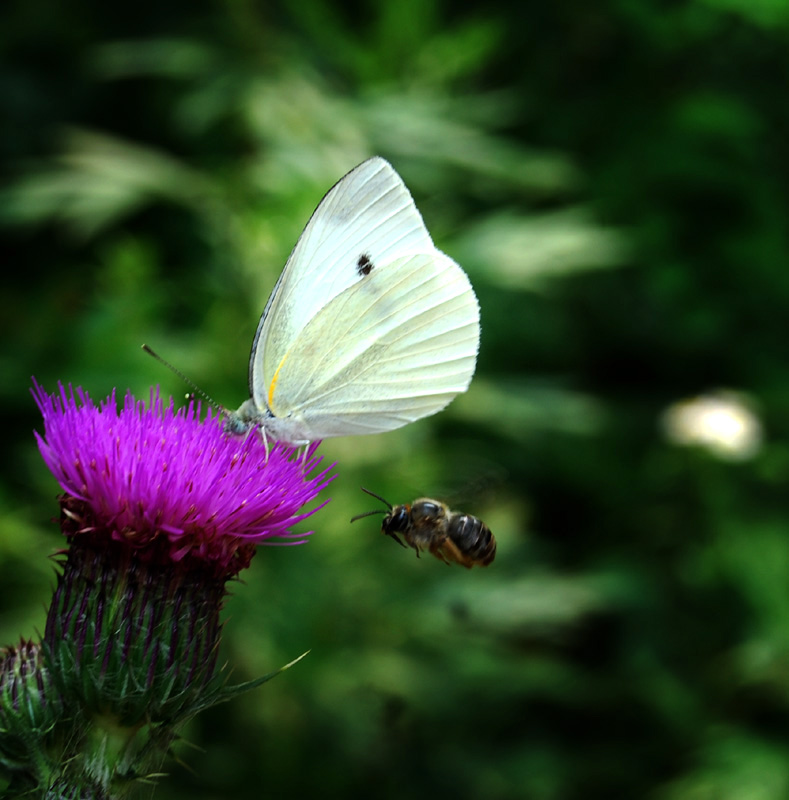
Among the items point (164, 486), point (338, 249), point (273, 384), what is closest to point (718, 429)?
point (338, 249)

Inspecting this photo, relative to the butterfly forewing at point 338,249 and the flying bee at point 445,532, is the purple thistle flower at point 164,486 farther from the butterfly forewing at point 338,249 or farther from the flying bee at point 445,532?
the butterfly forewing at point 338,249

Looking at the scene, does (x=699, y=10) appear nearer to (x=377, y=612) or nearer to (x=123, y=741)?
(x=377, y=612)

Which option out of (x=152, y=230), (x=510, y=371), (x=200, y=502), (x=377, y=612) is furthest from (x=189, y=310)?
(x=200, y=502)

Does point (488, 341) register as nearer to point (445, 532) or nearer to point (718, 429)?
point (718, 429)

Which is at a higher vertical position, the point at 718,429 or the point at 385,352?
the point at 385,352

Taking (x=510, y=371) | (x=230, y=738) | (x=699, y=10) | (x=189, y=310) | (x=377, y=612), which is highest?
(x=699, y=10)
